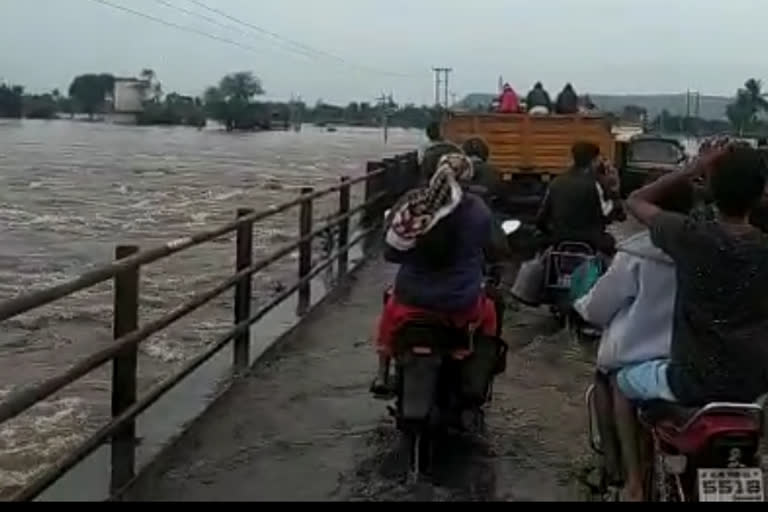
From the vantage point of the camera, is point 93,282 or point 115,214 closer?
point 93,282

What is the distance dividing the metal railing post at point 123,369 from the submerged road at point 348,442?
6.0 inches

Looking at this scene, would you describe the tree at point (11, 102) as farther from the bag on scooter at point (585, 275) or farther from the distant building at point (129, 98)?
the bag on scooter at point (585, 275)

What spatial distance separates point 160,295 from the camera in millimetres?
15141

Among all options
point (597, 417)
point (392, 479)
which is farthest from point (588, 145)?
point (597, 417)

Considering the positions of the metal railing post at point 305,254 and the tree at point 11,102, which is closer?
the metal railing post at point 305,254

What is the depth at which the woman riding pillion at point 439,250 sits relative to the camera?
601 cm

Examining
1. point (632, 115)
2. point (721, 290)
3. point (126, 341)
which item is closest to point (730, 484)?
point (721, 290)

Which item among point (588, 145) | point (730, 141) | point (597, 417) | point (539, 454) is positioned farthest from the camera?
point (588, 145)

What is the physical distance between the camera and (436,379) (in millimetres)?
A: 6027

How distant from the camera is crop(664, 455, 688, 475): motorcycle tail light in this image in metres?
4.10

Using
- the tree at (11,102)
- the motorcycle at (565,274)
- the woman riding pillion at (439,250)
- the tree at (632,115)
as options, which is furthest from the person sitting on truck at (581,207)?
the tree at (11,102)

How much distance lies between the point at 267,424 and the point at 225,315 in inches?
244

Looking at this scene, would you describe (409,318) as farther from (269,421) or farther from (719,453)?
(719,453)

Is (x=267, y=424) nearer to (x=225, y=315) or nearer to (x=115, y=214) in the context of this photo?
(x=225, y=315)
